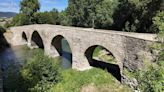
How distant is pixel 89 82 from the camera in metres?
23.8

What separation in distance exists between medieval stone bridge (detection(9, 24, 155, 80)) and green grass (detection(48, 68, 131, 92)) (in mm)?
1739

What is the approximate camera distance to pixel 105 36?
84.3 ft

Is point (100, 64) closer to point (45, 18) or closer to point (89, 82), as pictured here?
point (89, 82)

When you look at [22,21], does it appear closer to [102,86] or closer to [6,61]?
[6,61]

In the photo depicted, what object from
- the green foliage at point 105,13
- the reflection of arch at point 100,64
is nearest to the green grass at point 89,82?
the reflection of arch at point 100,64

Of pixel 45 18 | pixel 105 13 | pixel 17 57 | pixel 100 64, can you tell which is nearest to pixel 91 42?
pixel 100 64

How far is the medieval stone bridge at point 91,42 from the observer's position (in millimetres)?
22219

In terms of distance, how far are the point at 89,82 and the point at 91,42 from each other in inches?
205

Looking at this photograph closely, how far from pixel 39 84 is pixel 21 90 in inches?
88.2

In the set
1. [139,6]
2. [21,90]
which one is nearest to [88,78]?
[21,90]

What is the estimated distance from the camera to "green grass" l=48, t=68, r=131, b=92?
22703 millimetres

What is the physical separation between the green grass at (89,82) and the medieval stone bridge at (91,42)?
5.70 ft

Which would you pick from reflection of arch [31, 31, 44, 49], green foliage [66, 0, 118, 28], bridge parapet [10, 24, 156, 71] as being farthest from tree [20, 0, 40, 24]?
bridge parapet [10, 24, 156, 71]

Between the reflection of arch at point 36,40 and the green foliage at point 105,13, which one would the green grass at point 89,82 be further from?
the reflection of arch at point 36,40
